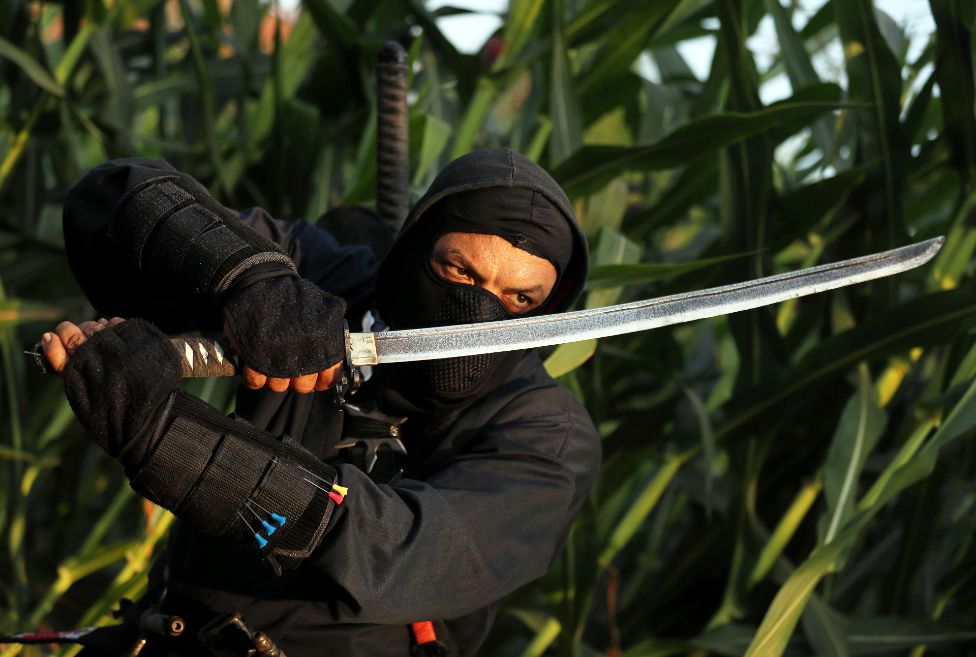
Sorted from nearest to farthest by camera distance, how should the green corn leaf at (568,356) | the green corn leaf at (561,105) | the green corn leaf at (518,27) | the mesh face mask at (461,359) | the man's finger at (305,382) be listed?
the man's finger at (305,382), the mesh face mask at (461,359), the green corn leaf at (568,356), the green corn leaf at (561,105), the green corn leaf at (518,27)

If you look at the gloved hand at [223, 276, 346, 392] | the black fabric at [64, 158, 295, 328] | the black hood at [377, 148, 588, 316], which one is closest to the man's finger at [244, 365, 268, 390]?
the gloved hand at [223, 276, 346, 392]

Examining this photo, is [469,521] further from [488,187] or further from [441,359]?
[488,187]

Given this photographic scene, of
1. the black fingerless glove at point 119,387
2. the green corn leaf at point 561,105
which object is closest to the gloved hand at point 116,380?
the black fingerless glove at point 119,387

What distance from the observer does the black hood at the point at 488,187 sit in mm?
1361

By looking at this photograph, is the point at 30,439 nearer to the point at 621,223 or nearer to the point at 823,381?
the point at 621,223

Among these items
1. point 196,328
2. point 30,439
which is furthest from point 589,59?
point 30,439

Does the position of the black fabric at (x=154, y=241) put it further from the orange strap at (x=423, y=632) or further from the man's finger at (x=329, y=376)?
the orange strap at (x=423, y=632)

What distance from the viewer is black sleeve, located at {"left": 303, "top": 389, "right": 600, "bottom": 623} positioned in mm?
1124

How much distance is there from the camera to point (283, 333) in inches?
43.3

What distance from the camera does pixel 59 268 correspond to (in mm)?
2496

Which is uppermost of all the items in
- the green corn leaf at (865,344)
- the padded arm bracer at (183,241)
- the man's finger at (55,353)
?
the padded arm bracer at (183,241)

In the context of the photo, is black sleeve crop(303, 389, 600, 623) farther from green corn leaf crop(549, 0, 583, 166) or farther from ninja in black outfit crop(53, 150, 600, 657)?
green corn leaf crop(549, 0, 583, 166)

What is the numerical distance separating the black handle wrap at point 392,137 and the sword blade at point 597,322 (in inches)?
22.3

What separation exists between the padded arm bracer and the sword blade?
0.46ft
